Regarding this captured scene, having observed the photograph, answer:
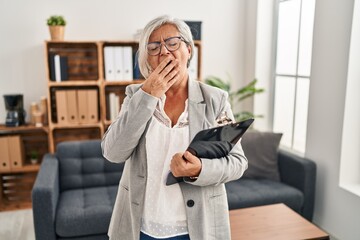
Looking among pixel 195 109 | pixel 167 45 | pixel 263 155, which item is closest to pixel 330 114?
pixel 263 155

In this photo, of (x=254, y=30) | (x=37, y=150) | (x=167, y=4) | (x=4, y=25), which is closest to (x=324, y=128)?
(x=254, y=30)

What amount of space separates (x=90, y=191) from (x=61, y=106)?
94 cm

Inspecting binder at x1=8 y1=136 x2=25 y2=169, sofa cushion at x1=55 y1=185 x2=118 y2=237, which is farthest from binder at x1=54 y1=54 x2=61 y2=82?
sofa cushion at x1=55 y1=185 x2=118 y2=237

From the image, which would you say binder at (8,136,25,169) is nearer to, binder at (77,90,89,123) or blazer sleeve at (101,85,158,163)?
binder at (77,90,89,123)

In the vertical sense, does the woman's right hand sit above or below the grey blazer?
above

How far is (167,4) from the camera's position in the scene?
3666 mm

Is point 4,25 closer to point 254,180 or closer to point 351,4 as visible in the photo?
point 254,180

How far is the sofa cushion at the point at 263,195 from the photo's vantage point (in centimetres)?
268

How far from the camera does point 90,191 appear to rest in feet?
9.37

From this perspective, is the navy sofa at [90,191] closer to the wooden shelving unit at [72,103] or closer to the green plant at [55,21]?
the wooden shelving unit at [72,103]

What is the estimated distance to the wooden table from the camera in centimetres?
197

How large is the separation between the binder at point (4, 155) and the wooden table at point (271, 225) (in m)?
2.26

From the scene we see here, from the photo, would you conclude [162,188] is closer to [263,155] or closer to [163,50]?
[163,50]

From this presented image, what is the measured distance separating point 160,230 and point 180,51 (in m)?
0.62
